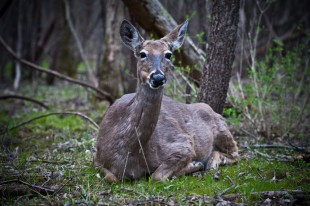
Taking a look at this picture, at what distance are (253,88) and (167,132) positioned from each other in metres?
2.86

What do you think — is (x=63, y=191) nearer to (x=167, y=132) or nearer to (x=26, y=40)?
(x=167, y=132)

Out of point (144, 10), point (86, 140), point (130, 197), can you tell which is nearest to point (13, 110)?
point (86, 140)

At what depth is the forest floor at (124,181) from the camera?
17.1ft

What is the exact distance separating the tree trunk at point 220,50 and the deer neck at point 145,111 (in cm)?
197

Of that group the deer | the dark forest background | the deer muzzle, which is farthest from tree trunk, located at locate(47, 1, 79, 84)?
the deer muzzle

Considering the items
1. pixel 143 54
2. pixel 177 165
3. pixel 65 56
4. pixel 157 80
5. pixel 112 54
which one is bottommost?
pixel 177 165

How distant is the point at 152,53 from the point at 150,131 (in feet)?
3.46

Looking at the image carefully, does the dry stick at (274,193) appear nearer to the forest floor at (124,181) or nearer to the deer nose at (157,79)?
the forest floor at (124,181)

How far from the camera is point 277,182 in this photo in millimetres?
5871

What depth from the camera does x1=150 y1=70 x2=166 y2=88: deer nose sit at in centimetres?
548

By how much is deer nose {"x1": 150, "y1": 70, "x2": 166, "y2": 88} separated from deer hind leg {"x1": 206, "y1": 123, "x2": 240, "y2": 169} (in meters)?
2.17

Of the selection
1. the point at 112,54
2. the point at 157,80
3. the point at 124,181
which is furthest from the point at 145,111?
the point at 112,54

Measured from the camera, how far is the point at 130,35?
20.8ft

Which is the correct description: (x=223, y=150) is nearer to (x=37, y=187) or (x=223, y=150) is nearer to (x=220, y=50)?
(x=220, y=50)
